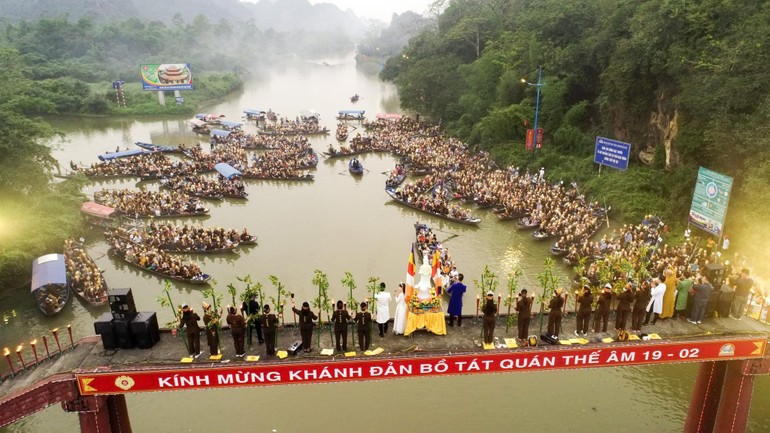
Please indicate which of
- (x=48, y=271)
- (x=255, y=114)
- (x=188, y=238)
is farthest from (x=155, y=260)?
(x=255, y=114)

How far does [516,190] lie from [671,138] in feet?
31.5

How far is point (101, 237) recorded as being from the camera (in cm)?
3119

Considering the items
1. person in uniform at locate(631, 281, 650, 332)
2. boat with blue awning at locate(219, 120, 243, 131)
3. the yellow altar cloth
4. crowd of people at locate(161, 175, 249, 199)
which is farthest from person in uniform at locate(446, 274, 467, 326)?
boat with blue awning at locate(219, 120, 243, 131)

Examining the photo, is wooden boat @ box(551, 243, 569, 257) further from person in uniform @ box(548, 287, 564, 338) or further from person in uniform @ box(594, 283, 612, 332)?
person in uniform @ box(548, 287, 564, 338)

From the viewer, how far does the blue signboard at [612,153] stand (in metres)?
32.3

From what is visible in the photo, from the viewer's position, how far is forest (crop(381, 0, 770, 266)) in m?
23.9

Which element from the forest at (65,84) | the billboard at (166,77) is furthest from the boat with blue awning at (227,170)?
the billboard at (166,77)

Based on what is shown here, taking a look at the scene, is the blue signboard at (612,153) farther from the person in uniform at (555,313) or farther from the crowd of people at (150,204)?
the crowd of people at (150,204)

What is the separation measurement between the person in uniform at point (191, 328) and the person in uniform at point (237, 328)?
0.72 meters

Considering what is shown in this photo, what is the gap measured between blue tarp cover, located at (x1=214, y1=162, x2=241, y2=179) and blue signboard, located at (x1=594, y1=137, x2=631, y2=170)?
2631 centimetres

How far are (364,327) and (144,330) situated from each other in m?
5.09

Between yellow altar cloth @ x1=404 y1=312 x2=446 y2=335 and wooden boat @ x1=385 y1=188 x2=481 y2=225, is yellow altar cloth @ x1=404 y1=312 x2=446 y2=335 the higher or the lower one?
the higher one

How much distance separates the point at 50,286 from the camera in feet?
75.2

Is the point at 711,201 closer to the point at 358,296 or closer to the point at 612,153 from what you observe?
the point at 612,153
